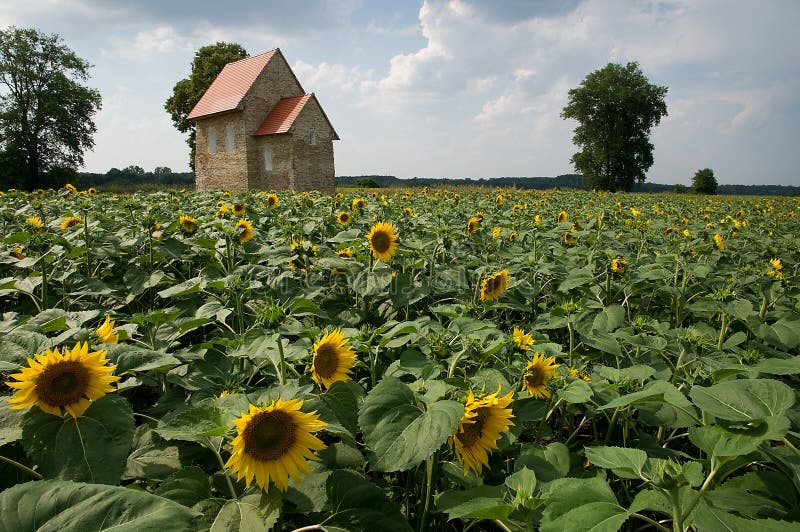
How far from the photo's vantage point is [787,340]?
2201 mm

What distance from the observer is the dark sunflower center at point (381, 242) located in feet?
9.57

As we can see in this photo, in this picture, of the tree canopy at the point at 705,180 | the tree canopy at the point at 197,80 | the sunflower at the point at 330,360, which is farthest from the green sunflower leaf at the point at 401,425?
the tree canopy at the point at 705,180

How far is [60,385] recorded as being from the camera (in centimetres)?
113

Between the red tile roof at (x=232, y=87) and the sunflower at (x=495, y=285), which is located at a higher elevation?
the red tile roof at (x=232, y=87)

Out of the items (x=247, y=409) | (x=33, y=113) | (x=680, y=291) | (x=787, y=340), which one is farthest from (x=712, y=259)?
(x=33, y=113)

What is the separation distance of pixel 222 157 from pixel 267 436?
28461 millimetres

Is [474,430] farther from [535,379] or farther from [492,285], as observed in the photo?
[492,285]

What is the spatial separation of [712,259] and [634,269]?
1006 millimetres

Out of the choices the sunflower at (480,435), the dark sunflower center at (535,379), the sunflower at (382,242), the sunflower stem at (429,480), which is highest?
the sunflower at (382,242)

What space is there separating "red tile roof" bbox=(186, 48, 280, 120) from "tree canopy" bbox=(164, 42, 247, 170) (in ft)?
34.3

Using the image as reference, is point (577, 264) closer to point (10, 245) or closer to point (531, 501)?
point (531, 501)

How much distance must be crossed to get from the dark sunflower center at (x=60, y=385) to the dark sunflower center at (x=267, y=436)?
1.48ft

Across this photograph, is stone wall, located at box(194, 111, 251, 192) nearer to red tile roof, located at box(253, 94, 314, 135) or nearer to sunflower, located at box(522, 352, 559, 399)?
red tile roof, located at box(253, 94, 314, 135)

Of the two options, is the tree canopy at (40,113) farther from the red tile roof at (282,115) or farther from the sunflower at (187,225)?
the sunflower at (187,225)
